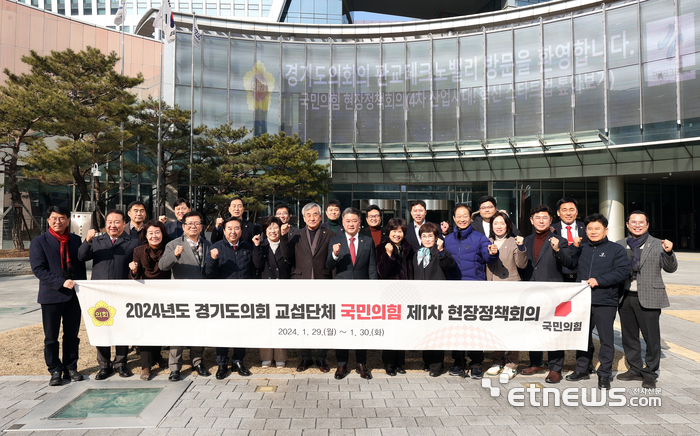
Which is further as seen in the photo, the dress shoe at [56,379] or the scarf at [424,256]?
the scarf at [424,256]

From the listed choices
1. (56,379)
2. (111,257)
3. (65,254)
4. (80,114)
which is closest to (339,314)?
(111,257)

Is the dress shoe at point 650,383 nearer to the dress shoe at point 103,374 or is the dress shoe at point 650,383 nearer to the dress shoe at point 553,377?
the dress shoe at point 553,377

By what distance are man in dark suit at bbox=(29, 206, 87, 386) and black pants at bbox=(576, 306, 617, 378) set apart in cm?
586

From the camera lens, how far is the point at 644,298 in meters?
4.65

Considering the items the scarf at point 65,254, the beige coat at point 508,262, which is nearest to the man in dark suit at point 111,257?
the scarf at point 65,254

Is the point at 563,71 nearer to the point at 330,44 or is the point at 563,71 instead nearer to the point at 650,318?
the point at 330,44

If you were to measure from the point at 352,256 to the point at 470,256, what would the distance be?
145 cm

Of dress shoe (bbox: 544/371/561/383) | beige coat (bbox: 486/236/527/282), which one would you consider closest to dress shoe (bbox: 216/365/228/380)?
beige coat (bbox: 486/236/527/282)

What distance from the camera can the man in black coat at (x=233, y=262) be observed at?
4902 mm

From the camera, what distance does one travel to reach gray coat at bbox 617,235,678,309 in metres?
4.60

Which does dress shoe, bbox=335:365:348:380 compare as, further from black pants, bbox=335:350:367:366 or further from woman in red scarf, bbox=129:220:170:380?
woman in red scarf, bbox=129:220:170:380

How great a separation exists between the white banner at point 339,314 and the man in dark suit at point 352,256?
0.33 metres

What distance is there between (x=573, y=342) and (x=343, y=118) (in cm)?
2384
